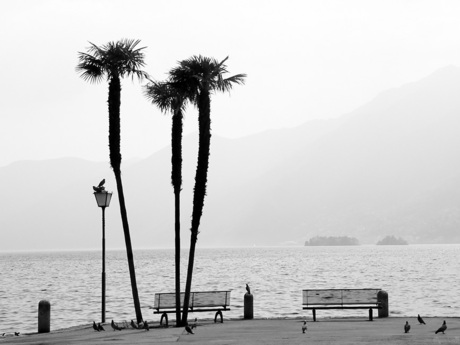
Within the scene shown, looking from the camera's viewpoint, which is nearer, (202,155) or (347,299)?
(202,155)

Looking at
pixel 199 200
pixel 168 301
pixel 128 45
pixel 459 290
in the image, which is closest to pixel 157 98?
pixel 128 45

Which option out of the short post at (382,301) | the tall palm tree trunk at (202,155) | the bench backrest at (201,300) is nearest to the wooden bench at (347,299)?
the short post at (382,301)

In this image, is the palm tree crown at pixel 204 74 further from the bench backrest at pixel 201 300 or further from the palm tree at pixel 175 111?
the bench backrest at pixel 201 300

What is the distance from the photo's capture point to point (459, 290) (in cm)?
7988

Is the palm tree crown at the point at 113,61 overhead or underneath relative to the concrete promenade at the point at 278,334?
overhead

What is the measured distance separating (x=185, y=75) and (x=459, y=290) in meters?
57.2

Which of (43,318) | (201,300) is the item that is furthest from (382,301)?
(43,318)

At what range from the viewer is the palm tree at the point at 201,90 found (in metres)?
29.8

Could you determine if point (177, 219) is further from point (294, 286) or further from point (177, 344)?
point (294, 286)

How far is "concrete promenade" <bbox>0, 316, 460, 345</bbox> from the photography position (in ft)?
75.2

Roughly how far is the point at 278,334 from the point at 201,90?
9.61 m

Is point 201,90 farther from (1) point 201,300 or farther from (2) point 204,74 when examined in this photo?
(1) point 201,300

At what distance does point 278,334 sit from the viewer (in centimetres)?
2534

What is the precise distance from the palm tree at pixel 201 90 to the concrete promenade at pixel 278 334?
2.80 metres
